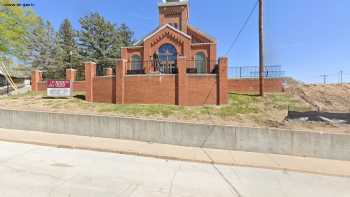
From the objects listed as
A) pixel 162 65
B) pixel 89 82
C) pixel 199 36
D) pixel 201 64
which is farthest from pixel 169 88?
pixel 199 36

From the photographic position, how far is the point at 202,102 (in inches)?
560

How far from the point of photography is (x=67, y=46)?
42562mm

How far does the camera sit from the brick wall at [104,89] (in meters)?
15.1

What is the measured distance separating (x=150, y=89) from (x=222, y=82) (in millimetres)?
5121

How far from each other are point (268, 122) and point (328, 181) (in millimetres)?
5088

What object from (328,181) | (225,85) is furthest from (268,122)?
(328,181)

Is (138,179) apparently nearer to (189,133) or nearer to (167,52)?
(189,133)

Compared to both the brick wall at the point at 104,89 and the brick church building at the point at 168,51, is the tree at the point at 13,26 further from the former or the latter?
the brick wall at the point at 104,89

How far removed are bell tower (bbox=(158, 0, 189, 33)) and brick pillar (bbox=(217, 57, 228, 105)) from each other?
15.6 metres

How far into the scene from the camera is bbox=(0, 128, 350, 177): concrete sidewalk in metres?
6.87

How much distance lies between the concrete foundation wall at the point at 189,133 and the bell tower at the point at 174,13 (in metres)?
21.5

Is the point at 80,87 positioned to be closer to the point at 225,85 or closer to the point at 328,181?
the point at 225,85

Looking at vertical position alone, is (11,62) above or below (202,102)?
above

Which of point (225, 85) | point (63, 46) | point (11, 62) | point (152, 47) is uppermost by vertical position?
point (63, 46)
